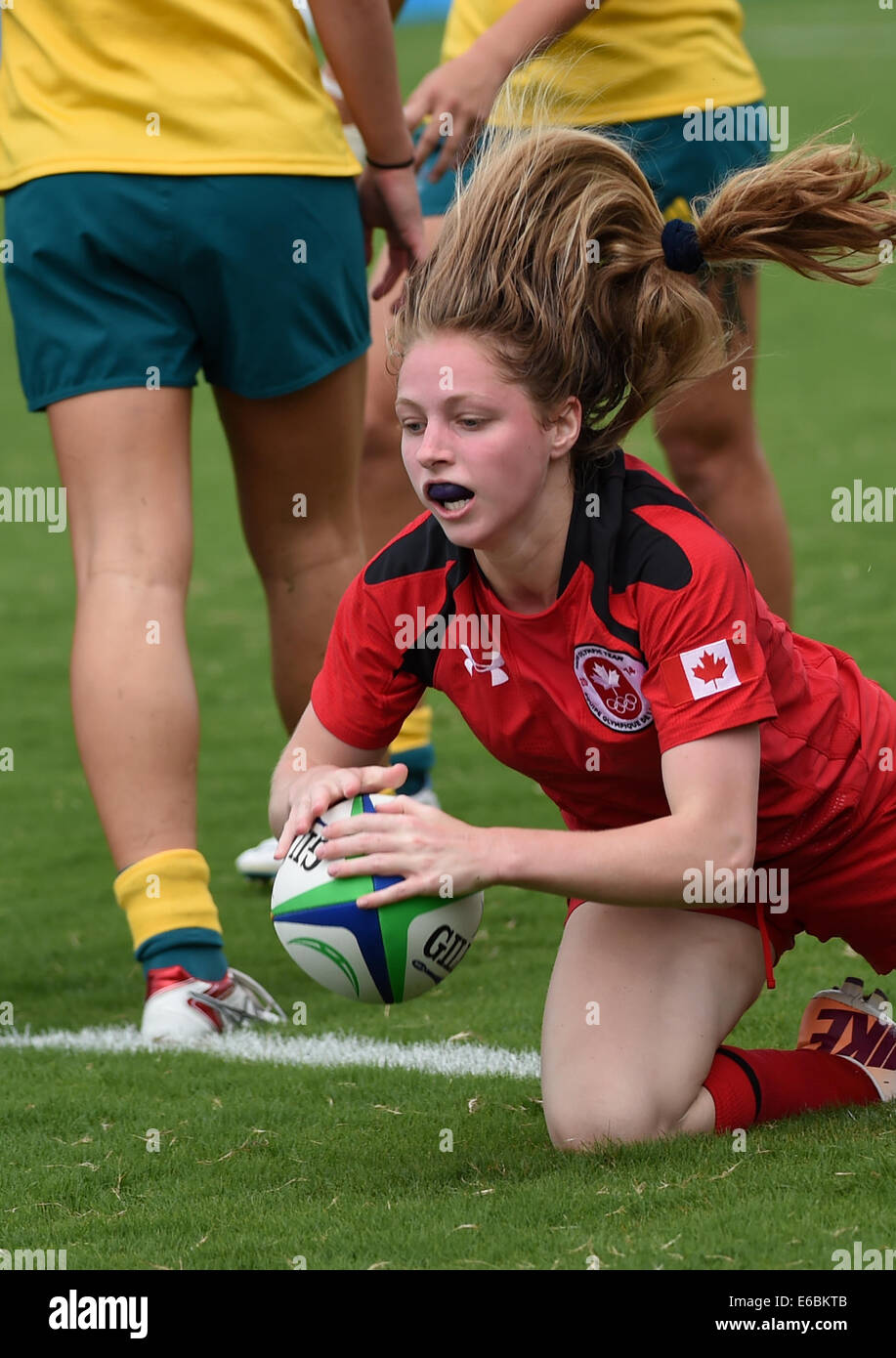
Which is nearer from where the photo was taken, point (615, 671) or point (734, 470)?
point (615, 671)

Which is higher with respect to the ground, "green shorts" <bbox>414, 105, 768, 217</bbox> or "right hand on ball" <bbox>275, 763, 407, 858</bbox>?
"green shorts" <bbox>414, 105, 768, 217</bbox>

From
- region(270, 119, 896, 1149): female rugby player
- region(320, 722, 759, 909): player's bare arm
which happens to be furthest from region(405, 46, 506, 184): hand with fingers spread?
region(320, 722, 759, 909): player's bare arm

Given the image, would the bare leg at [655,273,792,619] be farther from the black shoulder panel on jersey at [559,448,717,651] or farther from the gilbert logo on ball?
the gilbert logo on ball

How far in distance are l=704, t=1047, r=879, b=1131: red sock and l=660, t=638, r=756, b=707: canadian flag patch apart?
0.70 metres

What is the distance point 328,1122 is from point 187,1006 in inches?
23.0

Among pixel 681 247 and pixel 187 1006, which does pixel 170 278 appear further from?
pixel 187 1006

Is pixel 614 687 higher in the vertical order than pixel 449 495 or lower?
lower

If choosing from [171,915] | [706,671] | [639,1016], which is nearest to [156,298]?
[171,915]

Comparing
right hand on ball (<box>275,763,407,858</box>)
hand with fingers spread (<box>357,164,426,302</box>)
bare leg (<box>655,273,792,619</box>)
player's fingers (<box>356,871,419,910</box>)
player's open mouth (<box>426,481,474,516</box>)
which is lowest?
player's fingers (<box>356,871,419,910</box>)

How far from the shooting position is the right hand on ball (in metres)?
3.06

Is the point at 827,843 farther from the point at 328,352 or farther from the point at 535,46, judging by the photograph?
the point at 535,46

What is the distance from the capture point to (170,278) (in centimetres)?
406

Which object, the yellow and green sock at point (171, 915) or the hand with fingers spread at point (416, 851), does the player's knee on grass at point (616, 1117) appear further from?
the yellow and green sock at point (171, 915)

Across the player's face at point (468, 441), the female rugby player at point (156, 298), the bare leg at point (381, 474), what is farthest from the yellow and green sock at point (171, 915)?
the bare leg at point (381, 474)
